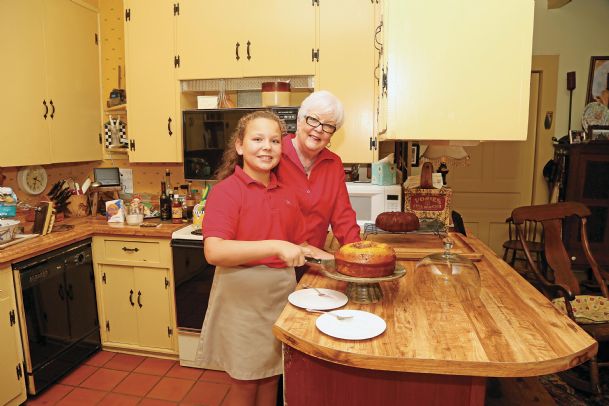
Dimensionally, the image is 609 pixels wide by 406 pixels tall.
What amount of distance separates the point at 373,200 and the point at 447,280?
111 cm

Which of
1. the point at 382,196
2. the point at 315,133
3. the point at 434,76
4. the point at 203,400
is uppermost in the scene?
the point at 434,76

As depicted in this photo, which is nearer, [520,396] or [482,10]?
[482,10]

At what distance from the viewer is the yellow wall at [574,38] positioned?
4344 millimetres

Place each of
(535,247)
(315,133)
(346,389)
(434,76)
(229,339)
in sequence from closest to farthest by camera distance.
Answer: (346,389) < (434,76) < (229,339) < (315,133) < (535,247)

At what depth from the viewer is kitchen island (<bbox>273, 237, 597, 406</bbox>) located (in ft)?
3.50

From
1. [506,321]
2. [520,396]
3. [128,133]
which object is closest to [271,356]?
[506,321]

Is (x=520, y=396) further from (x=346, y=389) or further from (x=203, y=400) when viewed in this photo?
(x=203, y=400)

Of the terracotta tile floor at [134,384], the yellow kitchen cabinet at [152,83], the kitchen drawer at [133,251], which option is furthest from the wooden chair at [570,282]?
the yellow kitchen cabinet at [152,83]

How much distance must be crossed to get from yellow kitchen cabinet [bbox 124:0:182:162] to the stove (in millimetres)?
583

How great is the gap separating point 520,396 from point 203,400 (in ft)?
5.68

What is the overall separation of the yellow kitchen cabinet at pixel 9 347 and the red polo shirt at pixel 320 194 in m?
1.67

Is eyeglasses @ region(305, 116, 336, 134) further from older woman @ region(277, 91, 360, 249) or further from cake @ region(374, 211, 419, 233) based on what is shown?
cake @ region(374, 211, 419, 233)

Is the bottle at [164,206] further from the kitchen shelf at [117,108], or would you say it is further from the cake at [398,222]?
the cake at [398,222]

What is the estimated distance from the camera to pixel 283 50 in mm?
2961
